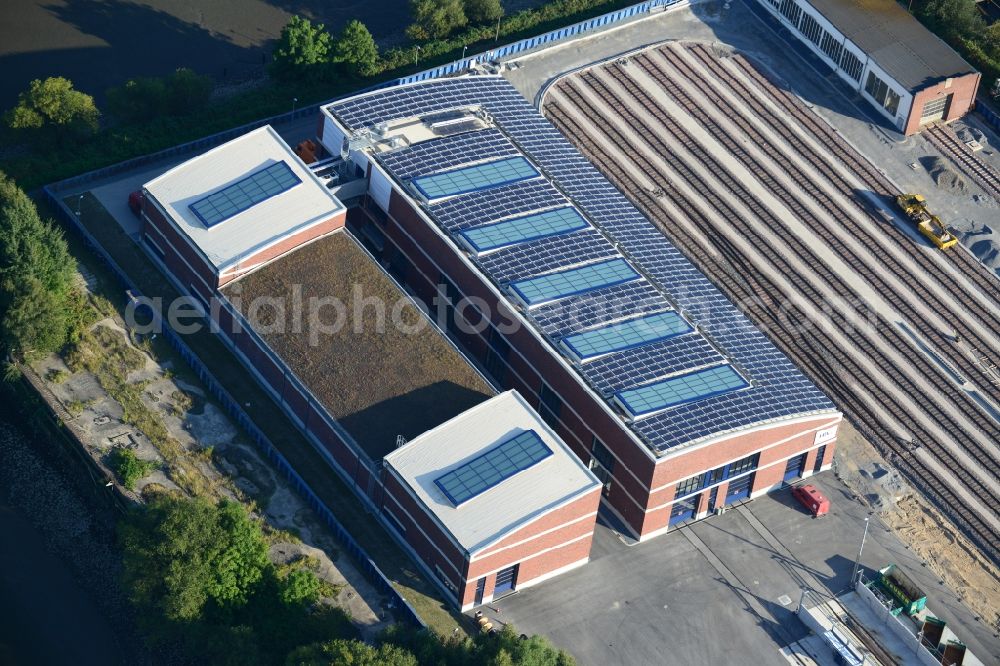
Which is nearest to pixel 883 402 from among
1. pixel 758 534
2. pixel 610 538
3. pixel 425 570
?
pixel 758 534

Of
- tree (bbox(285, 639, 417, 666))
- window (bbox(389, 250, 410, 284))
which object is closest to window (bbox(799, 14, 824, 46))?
window (bbox(389, 250, 410, 284))

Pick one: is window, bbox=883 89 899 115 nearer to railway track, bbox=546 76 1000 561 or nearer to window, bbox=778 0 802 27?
window, bbox=778 0 802 27

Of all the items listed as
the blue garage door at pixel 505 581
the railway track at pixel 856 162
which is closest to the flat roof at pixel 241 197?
the blue garage door at pixel 505 581

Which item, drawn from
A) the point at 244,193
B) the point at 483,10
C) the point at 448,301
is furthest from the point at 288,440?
the point at 483,10

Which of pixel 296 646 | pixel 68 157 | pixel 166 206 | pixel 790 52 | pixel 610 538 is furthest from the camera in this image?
pixel 790 52

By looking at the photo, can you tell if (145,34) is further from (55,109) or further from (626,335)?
(626,335)

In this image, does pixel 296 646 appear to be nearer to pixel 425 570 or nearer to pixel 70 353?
pixel 425 570
